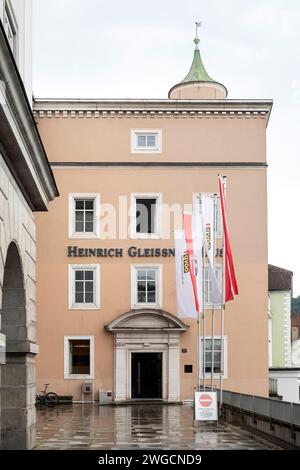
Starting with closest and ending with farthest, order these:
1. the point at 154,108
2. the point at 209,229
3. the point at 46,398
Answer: the point at 209,229, the point at 46,398, the point at 154,108

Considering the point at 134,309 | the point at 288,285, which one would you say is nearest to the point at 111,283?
the point at 134,309

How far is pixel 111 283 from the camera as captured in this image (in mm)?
38625

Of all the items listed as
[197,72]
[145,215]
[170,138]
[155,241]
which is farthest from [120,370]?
[197,72]

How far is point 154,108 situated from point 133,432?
21.0 m

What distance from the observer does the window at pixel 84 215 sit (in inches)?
1528

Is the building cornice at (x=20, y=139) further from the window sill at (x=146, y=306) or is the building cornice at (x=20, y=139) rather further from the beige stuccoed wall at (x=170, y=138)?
the beige stuccoed wall at (x=170, y=138)

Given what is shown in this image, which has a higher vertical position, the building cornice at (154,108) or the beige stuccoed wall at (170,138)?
the building cornice at (154,108)

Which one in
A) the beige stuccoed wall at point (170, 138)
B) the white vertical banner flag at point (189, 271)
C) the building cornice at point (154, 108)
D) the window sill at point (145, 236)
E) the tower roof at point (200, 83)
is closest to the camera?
the white vertical banner flag at point (189, 271)

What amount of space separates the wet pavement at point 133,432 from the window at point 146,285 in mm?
7099

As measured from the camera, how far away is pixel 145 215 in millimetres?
39312

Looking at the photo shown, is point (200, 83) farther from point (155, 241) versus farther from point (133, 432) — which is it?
point (133, 432)

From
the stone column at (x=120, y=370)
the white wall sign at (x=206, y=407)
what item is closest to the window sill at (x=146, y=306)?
the stone column at (x=120, y=370)

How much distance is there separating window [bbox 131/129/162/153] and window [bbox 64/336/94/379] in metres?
9.33
